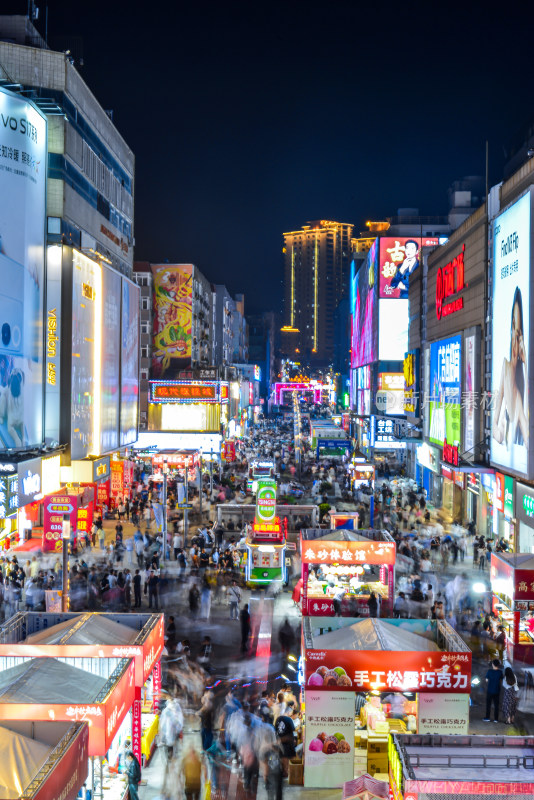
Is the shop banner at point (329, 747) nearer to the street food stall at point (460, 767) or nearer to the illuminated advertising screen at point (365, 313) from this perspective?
the street food stall at point (460, 767)

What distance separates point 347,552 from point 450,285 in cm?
2159

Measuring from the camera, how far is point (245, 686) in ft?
48.0

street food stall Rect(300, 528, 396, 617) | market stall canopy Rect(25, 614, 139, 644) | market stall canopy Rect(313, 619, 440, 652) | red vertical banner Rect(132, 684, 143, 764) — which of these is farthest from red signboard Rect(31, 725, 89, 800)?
street food stall Rect(300, 528, 396, 617)

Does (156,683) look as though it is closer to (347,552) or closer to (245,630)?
(245,630)

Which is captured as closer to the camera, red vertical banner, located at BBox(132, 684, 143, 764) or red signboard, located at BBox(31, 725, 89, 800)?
red signboard, located at BBox(31, 725, 89, 800)

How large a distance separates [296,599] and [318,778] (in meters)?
8.42

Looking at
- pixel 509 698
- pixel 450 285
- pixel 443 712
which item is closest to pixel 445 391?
pixel 450 285

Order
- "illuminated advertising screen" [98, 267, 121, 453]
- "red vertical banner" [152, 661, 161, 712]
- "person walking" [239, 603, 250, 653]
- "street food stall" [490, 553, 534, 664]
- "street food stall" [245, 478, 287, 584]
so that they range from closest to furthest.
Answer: "red vertical banner" [152, 661, 161, 712] → "street food stall" [490, 553, 534, 664] → "person walking" [239, 603, 250, 653] → "street food stall" [245, 478, 287, 584] → "illuminated advertising screen" [98, 267, 121, 453]

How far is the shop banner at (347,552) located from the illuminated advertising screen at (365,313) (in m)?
50.8

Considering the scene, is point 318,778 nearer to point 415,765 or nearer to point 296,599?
point 415,765

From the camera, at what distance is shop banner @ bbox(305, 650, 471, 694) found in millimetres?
10969

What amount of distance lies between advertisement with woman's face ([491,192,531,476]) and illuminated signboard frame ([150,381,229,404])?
29603mm

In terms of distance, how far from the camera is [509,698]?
1357cm

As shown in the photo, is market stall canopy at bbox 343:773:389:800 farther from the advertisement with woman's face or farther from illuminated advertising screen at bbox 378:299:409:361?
illuminated advertising screen at bbox 378:299:409:361
